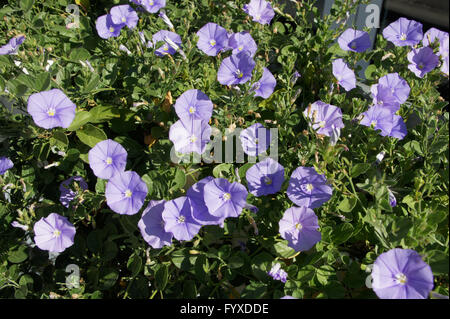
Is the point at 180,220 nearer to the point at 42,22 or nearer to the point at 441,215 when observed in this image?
the point at 441,215

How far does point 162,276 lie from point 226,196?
40 cm

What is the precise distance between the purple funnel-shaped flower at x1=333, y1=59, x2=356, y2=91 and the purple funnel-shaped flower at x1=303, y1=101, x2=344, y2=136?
0.88 feet

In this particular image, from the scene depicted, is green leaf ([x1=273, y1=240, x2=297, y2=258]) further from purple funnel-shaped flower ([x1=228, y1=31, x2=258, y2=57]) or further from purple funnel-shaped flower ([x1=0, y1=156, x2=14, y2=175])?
purple funnel-shaped flower ([x1=0, y1=156, x2=14, y2=175])

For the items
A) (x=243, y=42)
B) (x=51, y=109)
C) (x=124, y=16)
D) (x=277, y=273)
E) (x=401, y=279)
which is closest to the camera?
(x=401, y=279)

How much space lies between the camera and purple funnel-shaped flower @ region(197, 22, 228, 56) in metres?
1.97

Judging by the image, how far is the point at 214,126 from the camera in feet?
5.74

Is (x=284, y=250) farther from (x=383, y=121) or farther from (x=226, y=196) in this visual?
(x=383, y=121)

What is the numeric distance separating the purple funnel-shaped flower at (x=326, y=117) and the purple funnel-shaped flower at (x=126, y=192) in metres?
0.69

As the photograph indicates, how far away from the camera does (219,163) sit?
1768mm

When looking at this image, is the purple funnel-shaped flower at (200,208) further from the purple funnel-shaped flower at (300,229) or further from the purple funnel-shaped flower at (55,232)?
the purple funnel-shaped flower at (55,232)

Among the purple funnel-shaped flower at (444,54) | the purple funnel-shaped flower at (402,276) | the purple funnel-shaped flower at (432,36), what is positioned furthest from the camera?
the purple funnel-shaped flower at (432,36)

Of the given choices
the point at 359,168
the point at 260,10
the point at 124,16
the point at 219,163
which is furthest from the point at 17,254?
the point at 260,10

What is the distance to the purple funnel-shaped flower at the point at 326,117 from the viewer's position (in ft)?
5.38

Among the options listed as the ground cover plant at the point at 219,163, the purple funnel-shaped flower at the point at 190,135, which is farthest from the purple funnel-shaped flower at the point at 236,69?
the purple funnel-shaped flower at the point at 190,135
